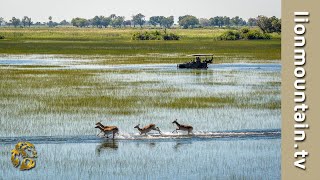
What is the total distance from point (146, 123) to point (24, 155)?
582cm

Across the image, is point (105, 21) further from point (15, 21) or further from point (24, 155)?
point (24, 155)

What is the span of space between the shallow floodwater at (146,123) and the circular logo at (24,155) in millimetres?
210

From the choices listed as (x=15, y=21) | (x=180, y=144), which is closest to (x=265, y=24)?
(x=15, y=21)

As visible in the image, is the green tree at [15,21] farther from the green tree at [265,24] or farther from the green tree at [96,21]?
the green tree at [265,24]

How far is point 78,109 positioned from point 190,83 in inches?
413

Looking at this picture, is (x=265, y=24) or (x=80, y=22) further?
(x=80, y=22)

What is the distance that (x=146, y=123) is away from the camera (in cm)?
2477

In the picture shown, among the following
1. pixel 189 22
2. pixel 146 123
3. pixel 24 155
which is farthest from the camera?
pixel 189 22

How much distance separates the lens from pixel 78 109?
2753 cm

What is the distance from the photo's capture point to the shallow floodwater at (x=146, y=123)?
18.9 meters

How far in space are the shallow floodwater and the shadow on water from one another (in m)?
0.03

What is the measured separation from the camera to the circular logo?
18906mm

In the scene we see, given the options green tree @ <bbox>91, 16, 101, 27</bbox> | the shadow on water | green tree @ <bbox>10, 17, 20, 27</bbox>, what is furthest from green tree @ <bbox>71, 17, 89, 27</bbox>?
the shadow on water

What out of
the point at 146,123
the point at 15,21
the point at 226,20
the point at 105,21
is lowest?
the point at 146,123
